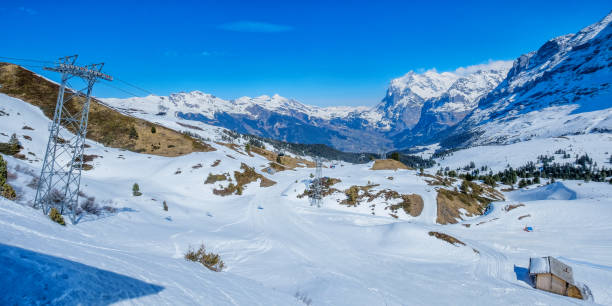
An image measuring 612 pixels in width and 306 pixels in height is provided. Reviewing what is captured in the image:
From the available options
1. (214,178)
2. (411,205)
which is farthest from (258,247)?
(411,205)

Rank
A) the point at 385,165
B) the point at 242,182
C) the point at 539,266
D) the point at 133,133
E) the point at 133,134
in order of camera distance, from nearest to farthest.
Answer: the point at 539,266 < the point at 242,182 < the point at 133,134 < the point at 133,133 < the point at 385,165

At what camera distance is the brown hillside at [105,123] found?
250 ft

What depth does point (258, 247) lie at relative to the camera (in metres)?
27.2

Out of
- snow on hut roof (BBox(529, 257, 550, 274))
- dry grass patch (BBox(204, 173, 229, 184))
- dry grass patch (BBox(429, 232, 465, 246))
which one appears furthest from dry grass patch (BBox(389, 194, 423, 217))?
dry grass patch (BBox(204, 173, 229, 184))

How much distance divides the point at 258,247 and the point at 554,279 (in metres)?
29.2

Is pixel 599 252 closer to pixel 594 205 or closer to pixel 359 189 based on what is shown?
pixel 594 205

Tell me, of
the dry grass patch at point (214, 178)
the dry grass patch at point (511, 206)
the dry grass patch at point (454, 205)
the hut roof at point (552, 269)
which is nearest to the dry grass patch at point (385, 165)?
the dry grass patch at point (454, 205)

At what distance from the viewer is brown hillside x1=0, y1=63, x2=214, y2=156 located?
7625cm

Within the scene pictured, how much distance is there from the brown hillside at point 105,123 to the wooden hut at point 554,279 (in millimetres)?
78928

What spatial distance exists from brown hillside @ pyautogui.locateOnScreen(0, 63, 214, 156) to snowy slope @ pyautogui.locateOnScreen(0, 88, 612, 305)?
23.4ft

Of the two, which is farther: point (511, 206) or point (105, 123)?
point (105, 123)

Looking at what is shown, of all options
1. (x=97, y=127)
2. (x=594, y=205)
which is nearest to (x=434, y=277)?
(x=594, y=205)

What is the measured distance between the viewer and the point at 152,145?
8038cm

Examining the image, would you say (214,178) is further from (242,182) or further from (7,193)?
(7,193)
